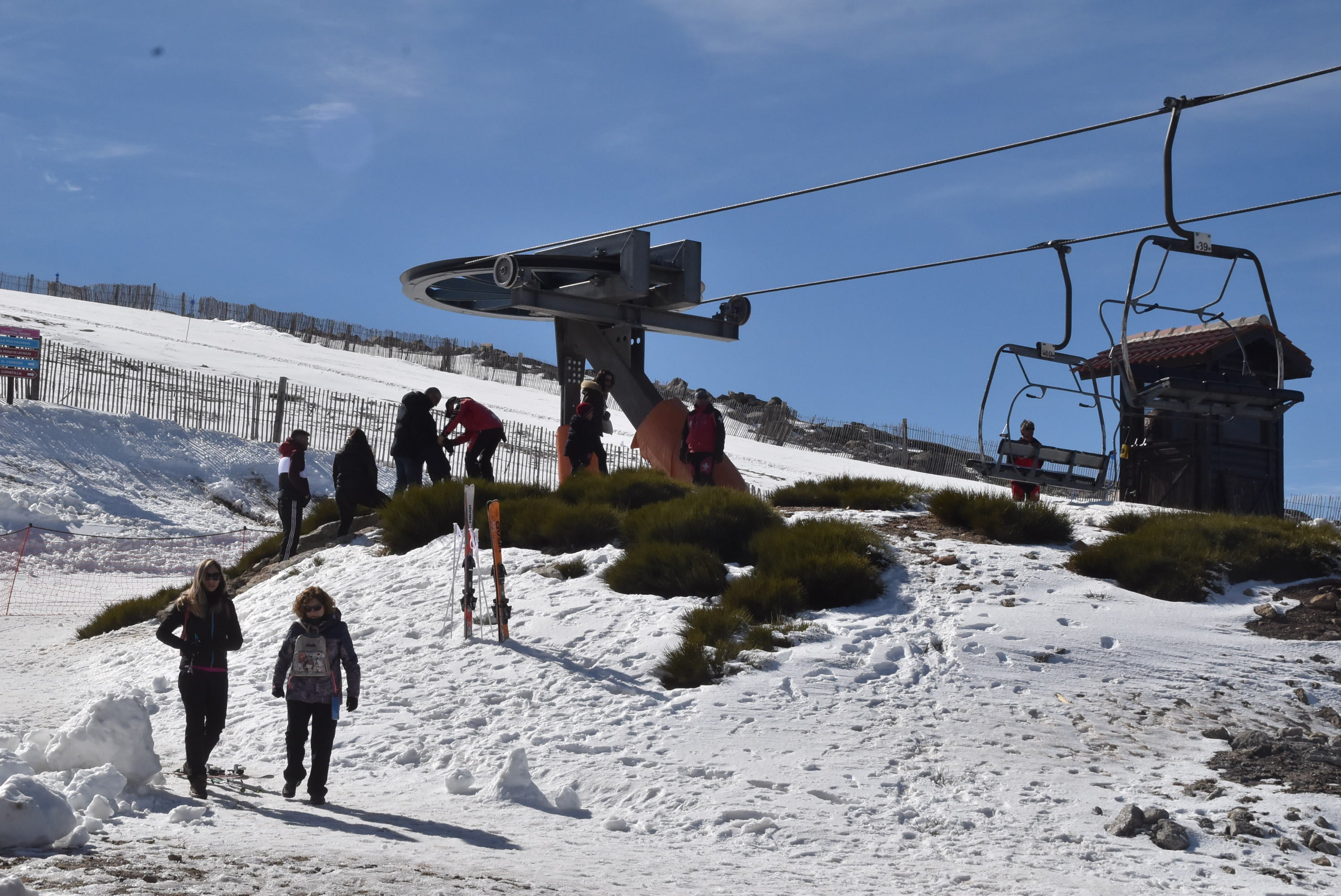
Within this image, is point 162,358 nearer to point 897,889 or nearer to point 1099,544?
point 1099,544

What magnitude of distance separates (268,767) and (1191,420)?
1291cm

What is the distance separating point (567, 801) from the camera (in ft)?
26.1

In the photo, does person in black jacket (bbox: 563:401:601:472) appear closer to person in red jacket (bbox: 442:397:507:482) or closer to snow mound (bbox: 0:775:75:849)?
person in red jacket (bbox: 442:397:507:482)

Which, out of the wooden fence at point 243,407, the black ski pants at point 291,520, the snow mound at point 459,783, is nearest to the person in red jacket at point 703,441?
the black ski pants at point 291,520

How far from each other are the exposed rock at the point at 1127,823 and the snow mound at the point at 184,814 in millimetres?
5273

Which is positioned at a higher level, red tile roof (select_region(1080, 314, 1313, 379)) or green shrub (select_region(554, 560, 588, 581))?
red tile roof (select_region(1080, 314, 1313, 379))

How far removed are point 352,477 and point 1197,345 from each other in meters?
12.0

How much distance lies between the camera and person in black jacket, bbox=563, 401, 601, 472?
15.1 m

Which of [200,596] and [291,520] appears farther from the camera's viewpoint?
[291,520]

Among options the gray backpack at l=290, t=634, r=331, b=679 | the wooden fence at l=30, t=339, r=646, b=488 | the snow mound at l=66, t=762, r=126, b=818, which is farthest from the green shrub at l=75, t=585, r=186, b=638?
the wooden fence at l=30, t=339, r=646, b=488

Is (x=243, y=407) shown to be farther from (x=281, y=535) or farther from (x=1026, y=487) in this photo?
(x=1026, y=487)

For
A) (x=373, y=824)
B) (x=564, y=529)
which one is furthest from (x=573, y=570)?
(x=373, y=824)

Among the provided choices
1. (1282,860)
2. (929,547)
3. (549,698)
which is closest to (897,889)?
(1282,860)

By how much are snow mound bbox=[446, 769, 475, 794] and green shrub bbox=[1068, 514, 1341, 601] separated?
20.6ft
